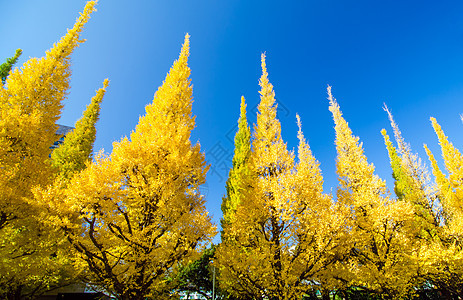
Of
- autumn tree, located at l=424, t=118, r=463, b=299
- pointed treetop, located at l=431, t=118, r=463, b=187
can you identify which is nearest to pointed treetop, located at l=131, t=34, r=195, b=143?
autumn tree, located at l=424, t=118, r=463, b=299

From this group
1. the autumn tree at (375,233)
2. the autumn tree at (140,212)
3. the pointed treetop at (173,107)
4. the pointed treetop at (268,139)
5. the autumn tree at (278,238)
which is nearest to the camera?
the autumn tree at (140,212)

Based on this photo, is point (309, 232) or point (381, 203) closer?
point (309, 232)

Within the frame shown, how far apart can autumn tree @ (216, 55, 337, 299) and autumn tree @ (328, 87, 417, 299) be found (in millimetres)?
2376

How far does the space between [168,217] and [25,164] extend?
6220 mm

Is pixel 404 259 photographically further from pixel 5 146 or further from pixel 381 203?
pixel 5 146

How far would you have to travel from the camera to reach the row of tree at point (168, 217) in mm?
6617

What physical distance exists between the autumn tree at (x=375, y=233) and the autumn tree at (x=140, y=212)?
8349 mm

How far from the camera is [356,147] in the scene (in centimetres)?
1440

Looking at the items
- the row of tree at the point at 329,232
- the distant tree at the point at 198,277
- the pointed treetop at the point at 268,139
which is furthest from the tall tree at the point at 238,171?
the distant tree at the point at 198,277

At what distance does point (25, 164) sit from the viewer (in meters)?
7.77

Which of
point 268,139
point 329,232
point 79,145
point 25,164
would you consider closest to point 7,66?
point 79,145

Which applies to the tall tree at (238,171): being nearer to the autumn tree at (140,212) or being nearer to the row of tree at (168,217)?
the row of tree at (168,217)

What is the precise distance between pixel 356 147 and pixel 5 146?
62.6 ft

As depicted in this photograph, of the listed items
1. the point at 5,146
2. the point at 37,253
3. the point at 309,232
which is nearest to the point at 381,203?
the point at 309,232
